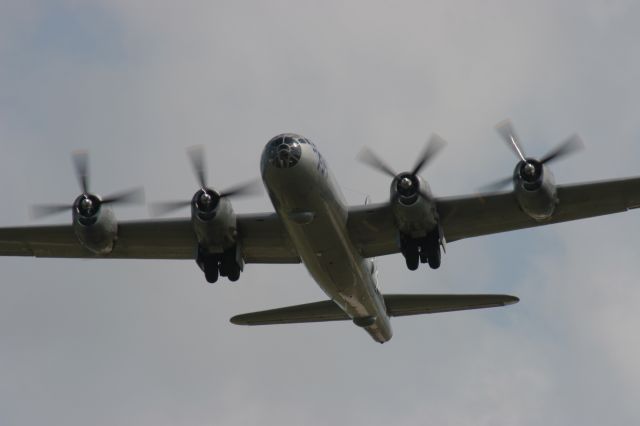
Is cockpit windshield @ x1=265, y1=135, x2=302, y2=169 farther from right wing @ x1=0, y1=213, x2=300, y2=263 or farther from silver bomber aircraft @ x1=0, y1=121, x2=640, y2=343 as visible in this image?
right wing @ x1=0, y1=213, x2=300, y2=263

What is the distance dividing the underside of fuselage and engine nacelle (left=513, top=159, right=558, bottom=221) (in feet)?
18.5

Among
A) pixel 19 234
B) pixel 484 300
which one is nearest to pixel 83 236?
pixel 19 234

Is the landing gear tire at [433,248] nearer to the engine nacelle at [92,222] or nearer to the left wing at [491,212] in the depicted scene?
the left wing at [491,212]

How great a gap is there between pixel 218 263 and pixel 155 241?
286 centimetres

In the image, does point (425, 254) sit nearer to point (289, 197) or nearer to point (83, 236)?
point (289, 197)

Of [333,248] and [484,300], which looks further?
[484,300]

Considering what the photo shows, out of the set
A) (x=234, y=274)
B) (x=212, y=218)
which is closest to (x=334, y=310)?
(x=234, y=274)

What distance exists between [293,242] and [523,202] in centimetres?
750

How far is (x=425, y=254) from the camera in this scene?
37125 millimetres

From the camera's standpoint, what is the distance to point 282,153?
33.1 m

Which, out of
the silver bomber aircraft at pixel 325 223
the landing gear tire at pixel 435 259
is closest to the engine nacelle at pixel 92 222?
the silver bomber aircraft at pixel 325 223

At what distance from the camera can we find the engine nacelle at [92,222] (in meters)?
37.0

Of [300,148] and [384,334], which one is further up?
[300,148]

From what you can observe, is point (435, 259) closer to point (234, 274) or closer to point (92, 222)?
point (234, 274)
